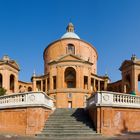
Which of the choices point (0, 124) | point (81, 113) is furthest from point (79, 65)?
point (0, 124)

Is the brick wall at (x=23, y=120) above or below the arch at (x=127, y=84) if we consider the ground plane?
below

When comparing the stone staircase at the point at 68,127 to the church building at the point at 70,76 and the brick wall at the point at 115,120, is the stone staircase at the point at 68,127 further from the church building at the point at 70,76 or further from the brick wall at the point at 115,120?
the church building at the point at 70,76

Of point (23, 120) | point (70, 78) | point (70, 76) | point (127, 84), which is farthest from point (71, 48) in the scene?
point (23, 120)

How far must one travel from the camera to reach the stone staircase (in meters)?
16.0

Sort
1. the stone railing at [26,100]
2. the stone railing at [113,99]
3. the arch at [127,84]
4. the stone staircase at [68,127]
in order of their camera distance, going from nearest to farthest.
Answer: the stone staircase at [68,127], the stone railing at [113,99], the stone railing at [26,100], the arch at [127,84]

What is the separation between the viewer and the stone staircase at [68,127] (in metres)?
16.0

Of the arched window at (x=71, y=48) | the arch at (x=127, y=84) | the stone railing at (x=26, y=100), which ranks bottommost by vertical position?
the stone railing at (x=26, y=100)

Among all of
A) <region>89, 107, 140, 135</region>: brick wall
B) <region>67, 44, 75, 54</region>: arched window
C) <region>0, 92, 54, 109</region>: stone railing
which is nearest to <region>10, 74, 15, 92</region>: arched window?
<region>67, 44, 75, 54</region>: arched window

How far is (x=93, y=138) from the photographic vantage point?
15.4 metres

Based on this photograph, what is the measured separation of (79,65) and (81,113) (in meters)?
25.4

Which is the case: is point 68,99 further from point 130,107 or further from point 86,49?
point 130,107

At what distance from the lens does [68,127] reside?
17328mm

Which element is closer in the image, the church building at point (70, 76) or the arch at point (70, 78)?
the church building at point (70, 76)

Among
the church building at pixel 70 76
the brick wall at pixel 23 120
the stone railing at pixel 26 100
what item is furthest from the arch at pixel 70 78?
the stone railing at pixel 26 100
